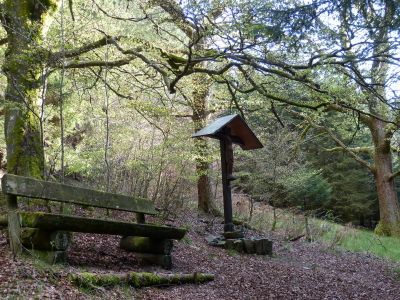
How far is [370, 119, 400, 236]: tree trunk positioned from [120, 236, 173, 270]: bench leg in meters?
12.9

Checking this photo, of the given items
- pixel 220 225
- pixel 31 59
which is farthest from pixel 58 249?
pixel 220 225

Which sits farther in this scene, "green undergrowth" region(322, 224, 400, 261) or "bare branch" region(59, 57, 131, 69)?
"green undergrowth" region(322, 224, 400, 261)

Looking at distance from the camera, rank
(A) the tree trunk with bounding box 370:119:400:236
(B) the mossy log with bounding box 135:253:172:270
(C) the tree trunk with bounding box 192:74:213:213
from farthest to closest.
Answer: (A) the tree trunk with bounding box 370:119:400:236 < (C) the tree trunk with bounding box 192:74:213:213 < (B) the mossy log with bounding box 135:253:172:270

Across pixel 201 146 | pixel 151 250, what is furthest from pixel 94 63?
pixel 151 250

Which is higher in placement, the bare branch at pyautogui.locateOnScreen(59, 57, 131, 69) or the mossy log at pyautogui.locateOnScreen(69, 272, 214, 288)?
the bare branch at pyautogui.locateOnScreen(59, 57, 131, 69)

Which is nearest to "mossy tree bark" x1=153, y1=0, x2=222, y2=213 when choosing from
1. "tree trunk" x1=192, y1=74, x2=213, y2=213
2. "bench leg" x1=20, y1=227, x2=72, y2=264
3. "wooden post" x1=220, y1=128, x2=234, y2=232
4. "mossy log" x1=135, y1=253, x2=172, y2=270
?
"tree trunk" x1=192, y1=74, x2=213, y2=213

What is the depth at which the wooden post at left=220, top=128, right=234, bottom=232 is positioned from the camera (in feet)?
30.5

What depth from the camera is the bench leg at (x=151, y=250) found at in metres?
5.98

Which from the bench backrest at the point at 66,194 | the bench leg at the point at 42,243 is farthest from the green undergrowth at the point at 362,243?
the bench leg at the point at 42,243

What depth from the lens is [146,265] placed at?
595 cm

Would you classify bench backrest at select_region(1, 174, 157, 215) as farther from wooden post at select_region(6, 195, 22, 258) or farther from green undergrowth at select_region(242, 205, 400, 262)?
green undergrowth at select_region(242, 205, 400, 262)

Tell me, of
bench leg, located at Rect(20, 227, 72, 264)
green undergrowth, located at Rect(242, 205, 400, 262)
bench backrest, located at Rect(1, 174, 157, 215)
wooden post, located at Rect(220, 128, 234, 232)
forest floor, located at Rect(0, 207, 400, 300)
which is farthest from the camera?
green undergrowth, located at Rect(242, 205, 400, 262)

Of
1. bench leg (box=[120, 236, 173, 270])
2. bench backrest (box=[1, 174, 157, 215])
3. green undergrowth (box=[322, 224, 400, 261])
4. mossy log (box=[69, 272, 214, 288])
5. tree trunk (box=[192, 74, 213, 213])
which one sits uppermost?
tree trunk (box=[192, 74, 213, 213])

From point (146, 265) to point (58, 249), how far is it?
165 cm
